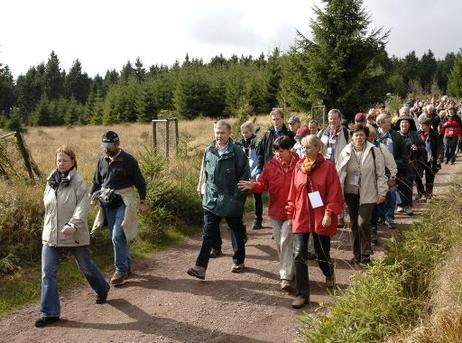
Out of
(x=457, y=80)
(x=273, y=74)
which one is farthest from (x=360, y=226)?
(x=457, y=80)

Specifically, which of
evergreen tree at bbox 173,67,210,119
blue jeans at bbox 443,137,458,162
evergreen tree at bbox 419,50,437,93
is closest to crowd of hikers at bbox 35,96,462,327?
blue jeans at bbox 443,137,458,162

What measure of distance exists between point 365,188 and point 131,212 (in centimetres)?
320

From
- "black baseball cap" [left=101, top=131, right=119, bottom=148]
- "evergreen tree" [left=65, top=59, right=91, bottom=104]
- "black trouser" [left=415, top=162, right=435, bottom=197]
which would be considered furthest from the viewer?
"evergreen tree" [left=65, top=59, right=91, bottom=104]

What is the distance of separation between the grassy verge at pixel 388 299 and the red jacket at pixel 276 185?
1412 mm

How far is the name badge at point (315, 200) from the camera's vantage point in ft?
17.4

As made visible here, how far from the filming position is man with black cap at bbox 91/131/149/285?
20.5 ft

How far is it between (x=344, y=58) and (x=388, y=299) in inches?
608

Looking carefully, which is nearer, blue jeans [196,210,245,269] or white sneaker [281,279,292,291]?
white sneaker [281,279,292,291]

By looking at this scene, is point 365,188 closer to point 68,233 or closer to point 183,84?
point 68,233

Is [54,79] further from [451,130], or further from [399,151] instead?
[399,151]

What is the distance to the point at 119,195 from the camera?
630cm

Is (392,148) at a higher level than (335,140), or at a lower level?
lower

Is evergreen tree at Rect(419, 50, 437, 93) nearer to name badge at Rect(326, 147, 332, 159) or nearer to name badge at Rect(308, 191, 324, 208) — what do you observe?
name badge at Rect(326, 147, 332, 159)

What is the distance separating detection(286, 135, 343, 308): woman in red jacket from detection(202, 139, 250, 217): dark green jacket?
0.98 metres
